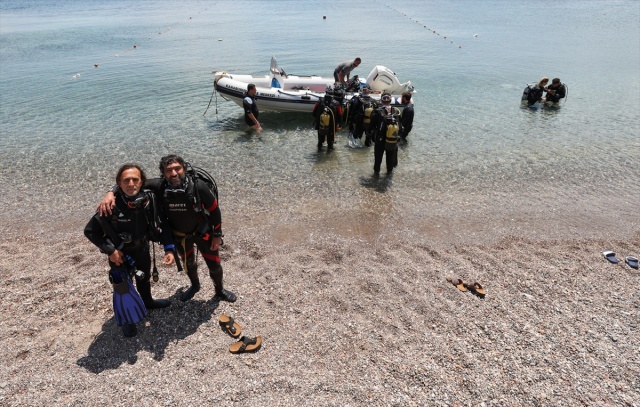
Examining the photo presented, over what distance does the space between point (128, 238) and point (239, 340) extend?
1.53 meters

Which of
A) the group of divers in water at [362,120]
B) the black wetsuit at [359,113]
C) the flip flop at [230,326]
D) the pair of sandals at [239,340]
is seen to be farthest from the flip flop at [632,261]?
the black wetsuit at [359,113]

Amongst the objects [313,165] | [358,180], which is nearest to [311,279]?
[358,180]

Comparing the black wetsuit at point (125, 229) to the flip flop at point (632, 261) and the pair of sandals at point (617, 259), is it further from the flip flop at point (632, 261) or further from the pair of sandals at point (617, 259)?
the flip flop at point (632, 261)

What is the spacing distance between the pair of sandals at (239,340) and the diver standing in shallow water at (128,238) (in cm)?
84

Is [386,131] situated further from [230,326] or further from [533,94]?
[533,94]

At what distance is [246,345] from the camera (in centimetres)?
400

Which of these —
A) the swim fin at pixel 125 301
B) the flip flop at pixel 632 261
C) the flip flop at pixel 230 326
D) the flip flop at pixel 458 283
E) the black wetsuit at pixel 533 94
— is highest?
the black wetsuit at pixel 533 94

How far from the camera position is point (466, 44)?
2816cm

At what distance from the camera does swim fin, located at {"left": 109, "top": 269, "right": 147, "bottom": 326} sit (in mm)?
3840

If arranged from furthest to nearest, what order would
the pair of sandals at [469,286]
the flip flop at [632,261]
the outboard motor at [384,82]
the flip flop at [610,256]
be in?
the outboard motor at [384,82] → the flip flop at [610,256] → the flip flop at [632,261] → the pair of sandals at [469,286]

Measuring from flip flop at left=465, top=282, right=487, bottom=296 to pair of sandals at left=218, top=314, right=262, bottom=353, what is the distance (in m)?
2.70

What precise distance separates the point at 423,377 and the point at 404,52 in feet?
81.5

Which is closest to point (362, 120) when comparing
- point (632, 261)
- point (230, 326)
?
point (632, 261)

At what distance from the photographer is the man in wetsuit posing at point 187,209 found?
12.2 ft
